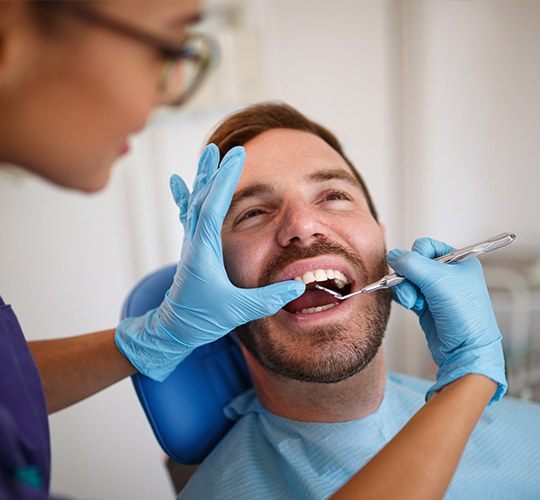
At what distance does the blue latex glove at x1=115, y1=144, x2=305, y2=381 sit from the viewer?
95 centimetres

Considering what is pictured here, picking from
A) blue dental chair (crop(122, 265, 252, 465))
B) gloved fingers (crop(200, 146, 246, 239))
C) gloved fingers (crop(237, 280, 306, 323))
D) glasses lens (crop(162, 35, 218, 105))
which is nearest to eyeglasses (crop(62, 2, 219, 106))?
glasses lens (crop(162, 35, 218, 105))

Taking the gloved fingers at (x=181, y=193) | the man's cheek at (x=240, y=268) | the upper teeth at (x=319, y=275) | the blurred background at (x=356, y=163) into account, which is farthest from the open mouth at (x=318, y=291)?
the blurred background at (x=356, y=163)

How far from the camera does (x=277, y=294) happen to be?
3.13 feet

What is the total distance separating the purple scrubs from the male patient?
0.44 m

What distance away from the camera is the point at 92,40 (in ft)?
1.64

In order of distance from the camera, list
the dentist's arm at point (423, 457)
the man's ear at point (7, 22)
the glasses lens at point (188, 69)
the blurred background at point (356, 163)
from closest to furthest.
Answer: the man's ear at point (7, 22) → the glasses lens at point (188, 69) → the dentist's arm at point (423, 457) → the blurred background at point (356, 163)

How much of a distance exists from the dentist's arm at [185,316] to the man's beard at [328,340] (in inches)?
4.1

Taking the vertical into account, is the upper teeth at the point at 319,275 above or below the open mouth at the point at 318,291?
above

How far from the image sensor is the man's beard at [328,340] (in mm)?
1025

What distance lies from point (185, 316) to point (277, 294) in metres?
0.21

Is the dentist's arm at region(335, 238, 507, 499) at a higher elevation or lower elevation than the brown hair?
lower

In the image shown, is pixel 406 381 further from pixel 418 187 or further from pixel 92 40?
pixel 92 40

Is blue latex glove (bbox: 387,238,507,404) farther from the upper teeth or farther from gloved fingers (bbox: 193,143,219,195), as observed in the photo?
gloved fingers (bbox: 193,143,219,195)

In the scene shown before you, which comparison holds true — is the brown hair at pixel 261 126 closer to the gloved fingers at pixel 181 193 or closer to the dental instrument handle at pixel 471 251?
the gloved fingers at pixel 181 193
